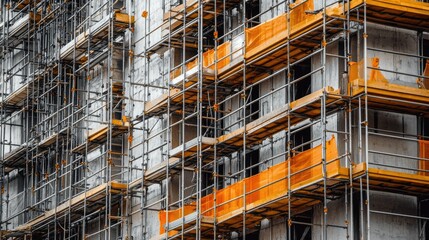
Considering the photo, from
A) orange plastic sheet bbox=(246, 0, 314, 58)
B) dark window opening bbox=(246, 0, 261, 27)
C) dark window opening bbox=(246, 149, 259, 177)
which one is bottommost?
dark window opening bbox=(246, 149, 259, 177)

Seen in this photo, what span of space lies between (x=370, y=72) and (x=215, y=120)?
Answer: 22.4ft

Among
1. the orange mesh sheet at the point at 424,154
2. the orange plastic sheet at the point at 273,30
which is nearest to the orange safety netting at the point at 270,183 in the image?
the orange mesh sheet at the point at 424,154

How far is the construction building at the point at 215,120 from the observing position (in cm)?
3756

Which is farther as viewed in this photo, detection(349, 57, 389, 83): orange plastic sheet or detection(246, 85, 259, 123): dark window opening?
detection(246, 85, 259, 123): dark window opening

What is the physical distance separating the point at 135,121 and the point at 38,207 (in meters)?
7.33

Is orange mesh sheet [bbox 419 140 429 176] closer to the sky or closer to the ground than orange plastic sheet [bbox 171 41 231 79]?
closer to the ground

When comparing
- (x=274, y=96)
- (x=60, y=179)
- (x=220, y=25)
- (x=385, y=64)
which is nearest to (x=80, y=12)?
(x=60, y=179)

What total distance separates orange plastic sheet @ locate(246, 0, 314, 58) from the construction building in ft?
0.19

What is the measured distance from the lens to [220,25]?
149 ft

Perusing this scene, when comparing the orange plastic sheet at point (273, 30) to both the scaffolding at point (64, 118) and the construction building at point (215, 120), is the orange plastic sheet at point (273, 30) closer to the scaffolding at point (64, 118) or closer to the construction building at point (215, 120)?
the construction building at point (215, 120)

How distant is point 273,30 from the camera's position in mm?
40844

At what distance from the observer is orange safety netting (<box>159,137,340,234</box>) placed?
1479 inches

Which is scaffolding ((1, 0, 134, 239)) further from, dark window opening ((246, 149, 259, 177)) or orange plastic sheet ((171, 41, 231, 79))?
dark window opening ((246, 149, 259, 177))

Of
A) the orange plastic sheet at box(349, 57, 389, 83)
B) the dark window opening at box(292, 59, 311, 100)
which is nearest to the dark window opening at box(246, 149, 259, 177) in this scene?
the dark window opening at box(292, 59, 311, 100)
